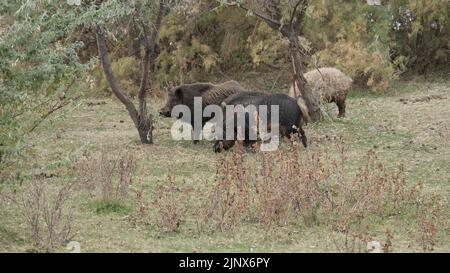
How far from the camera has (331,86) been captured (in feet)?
59.9

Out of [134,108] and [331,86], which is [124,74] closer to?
[331,86]

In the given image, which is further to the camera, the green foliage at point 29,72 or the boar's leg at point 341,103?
the boar's leg at point 341,103

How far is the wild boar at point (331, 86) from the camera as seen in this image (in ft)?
59.6

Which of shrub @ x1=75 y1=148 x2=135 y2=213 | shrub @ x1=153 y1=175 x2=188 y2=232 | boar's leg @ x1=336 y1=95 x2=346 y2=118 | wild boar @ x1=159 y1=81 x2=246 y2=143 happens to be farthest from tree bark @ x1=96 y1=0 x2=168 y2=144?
shrub @ x1=153 y1=175 x2=188 y2=232

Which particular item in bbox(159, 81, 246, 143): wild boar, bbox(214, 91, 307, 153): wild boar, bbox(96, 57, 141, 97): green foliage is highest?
bbox(96, 57, 141, 97): green foliage

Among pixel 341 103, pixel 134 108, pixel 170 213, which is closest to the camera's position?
pixel 170 213

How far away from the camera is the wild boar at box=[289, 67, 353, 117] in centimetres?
1816

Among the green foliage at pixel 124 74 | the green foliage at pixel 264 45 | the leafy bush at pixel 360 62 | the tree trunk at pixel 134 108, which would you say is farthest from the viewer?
the green foliage at pixel 264 45

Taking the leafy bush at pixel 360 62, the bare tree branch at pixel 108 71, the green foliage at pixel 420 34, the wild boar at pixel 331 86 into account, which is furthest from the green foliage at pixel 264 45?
the bare tree branch at pixel 108 71

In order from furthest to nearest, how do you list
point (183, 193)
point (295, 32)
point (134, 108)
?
point (295, 32)
point (134, 108)
point (183, 193)

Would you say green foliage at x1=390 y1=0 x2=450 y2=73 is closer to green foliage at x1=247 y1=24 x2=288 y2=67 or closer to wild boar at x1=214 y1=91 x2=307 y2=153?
green foliage at x1=247 y1=24 x2=288 y2=67

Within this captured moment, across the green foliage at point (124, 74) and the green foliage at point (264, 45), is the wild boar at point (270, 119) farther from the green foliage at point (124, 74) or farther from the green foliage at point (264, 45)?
the green foliage at point (124, 74)

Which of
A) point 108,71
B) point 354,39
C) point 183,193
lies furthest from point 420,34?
point 183,193

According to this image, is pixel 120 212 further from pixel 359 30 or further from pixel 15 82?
pixel 359 30
